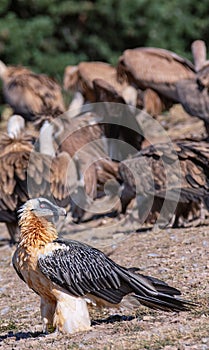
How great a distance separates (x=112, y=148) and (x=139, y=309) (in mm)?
5655

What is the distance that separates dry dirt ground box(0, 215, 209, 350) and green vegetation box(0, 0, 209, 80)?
966 cm

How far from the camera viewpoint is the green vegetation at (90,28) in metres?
19.6

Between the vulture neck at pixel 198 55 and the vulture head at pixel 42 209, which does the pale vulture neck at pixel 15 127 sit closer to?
the vulture neck at pixel 198 55

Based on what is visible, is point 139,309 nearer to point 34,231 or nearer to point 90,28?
point 34,231

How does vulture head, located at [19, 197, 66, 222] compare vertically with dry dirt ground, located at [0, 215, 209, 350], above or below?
above

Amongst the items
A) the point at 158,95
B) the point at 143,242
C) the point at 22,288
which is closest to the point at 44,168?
the point at 143,242

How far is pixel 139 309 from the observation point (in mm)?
6496

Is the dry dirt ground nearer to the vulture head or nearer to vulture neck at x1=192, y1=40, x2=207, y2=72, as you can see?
the vulture head

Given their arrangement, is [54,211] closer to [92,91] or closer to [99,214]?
[99,214]

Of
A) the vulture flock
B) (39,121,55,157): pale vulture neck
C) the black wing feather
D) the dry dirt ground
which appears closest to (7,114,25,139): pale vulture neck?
the vulture flock

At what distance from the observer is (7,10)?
20.3m

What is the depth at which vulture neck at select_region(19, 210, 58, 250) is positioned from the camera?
582cm

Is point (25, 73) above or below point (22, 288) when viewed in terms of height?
above

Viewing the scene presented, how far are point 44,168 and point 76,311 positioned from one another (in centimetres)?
431
